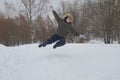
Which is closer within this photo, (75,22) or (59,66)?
(59,66)

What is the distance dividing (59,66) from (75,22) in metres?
29.0

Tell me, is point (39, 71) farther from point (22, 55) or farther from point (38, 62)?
point (22, 55)

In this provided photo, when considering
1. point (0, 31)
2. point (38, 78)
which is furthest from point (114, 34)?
point (38, 78)

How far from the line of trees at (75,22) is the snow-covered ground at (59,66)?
802 inches

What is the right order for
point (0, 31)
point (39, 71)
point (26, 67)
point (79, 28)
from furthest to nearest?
1. point (0, 31)
2. point (79, 28)
3. point (26, 67)
4. point (39, 71)

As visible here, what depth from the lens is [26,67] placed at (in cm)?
670

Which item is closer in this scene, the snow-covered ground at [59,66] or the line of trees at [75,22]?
the snow-covered ground at [59,66]

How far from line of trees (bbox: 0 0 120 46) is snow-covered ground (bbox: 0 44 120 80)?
20.4 m

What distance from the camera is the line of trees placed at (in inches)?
1222

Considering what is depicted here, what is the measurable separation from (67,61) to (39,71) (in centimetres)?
107

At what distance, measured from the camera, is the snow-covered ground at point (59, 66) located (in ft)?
18.6

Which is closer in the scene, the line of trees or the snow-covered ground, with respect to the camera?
the snow-covered ground

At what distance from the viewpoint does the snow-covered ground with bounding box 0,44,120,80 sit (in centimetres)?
568

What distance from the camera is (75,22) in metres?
35.3
